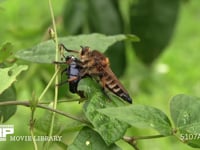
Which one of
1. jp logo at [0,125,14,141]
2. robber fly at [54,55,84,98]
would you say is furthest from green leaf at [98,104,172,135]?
jp logo at [0,125,14,141]

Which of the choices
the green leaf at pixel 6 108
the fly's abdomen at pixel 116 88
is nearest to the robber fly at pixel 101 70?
the fly's abdomen at pixel 116 88

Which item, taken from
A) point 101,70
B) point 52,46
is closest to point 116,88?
point 101,70

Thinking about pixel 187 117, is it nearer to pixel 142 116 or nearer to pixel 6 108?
pixel 142 116

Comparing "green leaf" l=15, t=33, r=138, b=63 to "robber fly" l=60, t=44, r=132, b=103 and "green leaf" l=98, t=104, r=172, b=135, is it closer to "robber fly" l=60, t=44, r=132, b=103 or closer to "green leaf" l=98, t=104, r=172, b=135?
"robber fly" l=60, t=44, r=132, b=103

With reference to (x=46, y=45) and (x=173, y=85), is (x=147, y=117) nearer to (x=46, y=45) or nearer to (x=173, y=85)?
(x=46, y=45)

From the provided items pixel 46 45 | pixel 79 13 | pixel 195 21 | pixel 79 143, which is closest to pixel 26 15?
pixel 195 21
